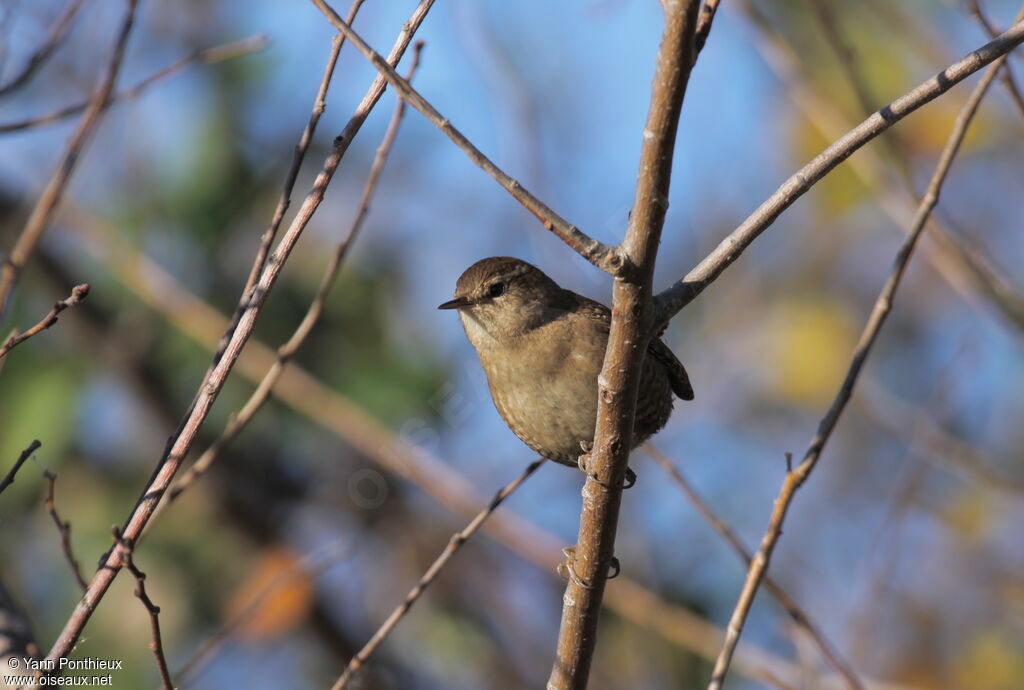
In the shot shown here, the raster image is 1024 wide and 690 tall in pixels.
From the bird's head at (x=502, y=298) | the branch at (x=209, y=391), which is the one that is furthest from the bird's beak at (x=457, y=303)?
the branch at (x=209, y=391)

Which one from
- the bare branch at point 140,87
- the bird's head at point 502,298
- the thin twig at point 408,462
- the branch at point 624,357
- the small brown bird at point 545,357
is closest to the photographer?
the branch at point 624,357

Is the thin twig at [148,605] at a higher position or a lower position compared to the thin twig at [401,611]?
lower

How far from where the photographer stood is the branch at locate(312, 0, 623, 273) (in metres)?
1.91

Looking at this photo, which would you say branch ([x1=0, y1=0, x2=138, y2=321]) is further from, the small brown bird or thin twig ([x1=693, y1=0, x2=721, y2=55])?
the small brown bird

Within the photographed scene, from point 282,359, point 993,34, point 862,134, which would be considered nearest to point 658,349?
point 993,34

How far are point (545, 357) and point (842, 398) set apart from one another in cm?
113

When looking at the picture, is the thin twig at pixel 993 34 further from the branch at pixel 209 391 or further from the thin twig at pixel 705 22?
the branch at pixel 209 391

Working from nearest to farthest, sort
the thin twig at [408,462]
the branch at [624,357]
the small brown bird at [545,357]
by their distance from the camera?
the branch at [624,357] < the small brown bird at [545,357] < the thin twig at [408,462]

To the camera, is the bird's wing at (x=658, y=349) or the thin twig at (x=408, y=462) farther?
the thin twig at (x=408, y=462)

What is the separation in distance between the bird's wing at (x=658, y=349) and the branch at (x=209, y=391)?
1657 mm

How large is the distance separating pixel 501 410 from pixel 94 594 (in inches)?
73.6

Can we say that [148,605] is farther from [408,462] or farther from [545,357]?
[408,462]

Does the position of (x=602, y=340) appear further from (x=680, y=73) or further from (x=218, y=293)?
(x=218, y=293)

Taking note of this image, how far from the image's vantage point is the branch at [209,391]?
201cm
